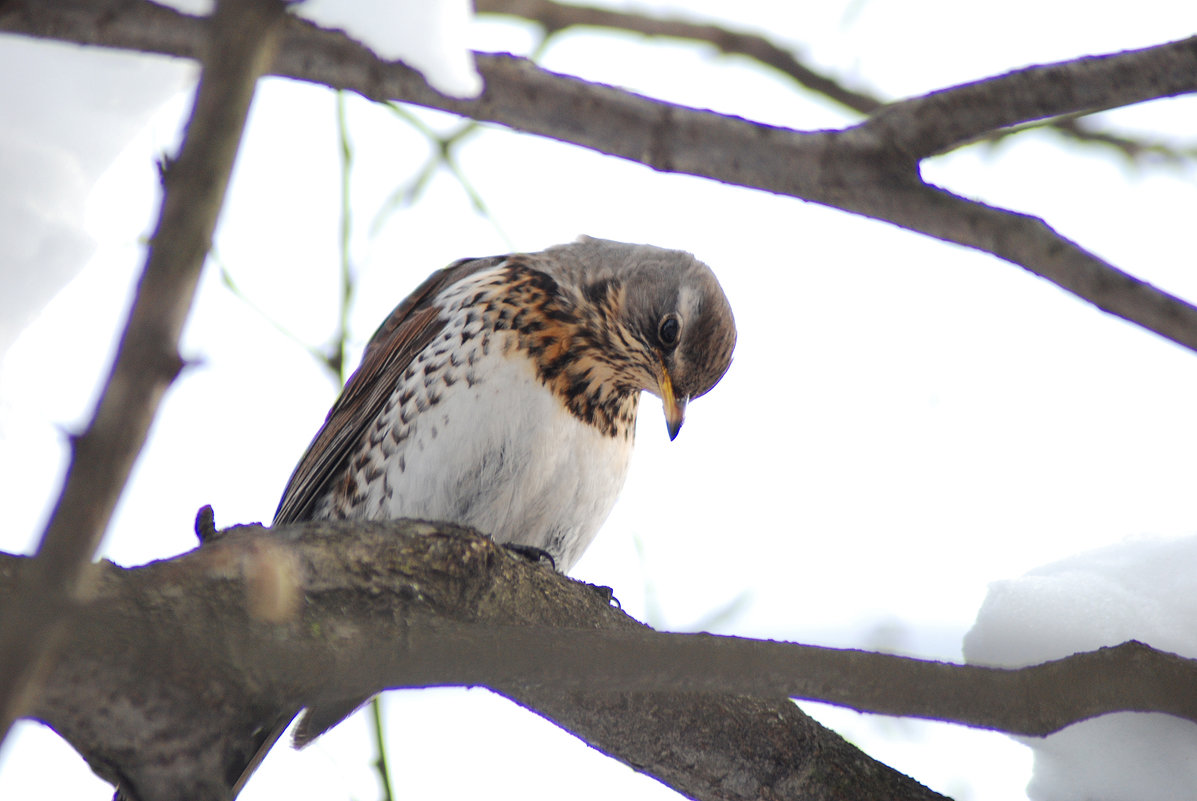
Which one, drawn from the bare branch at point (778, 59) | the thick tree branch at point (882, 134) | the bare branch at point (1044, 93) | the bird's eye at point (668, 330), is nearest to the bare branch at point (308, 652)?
the thick tree branch at point (882, 134)

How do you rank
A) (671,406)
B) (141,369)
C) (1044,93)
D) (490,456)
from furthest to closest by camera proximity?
(671,406)
(490,456)
(1044,93)
(141,369)

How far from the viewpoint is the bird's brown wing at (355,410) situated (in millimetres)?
3643

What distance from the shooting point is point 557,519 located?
3566 mm

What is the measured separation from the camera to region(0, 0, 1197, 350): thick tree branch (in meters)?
2.25

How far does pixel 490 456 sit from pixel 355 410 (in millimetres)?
651

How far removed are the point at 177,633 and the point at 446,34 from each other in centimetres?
125

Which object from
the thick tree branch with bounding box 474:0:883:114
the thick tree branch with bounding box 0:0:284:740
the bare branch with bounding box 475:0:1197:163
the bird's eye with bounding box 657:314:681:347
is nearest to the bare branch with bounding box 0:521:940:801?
the thick tree branch with bounding box 0:0:284:740

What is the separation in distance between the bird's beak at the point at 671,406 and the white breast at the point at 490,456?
0.96ft

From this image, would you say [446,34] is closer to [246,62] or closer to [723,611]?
[246,62]

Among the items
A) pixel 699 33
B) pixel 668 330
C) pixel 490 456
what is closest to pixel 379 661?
pixel 490 456

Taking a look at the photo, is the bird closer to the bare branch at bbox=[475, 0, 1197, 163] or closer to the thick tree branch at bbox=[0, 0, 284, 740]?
the bare branch at bbox=[475, 0, 1197, 163]

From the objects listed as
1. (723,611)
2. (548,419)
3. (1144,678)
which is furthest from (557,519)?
(1144,678)

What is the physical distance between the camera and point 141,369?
113 cm

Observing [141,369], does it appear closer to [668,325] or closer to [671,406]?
[671,406]
